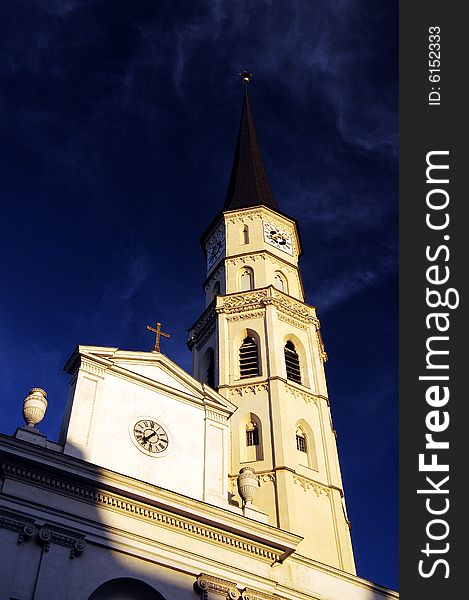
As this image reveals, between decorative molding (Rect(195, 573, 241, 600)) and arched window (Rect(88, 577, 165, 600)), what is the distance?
983 millimetres

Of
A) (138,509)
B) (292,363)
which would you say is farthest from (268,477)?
(138,509)

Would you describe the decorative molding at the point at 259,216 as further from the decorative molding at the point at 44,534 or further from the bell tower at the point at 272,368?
the decorative molding at the point at 44,534

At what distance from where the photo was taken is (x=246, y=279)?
3228cm

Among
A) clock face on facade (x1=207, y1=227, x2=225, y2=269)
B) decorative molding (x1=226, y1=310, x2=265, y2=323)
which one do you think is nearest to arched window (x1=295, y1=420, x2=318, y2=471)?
decorative molding (x1=226, y1=310, x2=265, y2=323)

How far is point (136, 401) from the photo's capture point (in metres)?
21.2

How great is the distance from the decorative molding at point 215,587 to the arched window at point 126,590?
0.98m

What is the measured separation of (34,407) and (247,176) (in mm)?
22699

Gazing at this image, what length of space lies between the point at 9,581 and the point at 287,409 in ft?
41.3

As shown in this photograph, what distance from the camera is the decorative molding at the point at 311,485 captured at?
2459 cm

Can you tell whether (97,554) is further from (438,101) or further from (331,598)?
(438,101)

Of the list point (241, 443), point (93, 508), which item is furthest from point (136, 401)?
point (241, 443)

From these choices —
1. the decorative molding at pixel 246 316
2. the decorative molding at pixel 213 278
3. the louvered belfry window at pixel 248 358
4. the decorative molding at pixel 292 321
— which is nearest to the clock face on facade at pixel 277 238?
the decorative molding at pixel 213 278

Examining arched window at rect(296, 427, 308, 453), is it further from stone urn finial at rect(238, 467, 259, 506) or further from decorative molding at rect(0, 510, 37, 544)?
decorative molding at rect(0, 510, 37, 544)

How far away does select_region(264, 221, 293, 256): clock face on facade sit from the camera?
34.2 metres
